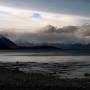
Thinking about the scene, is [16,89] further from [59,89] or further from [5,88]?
[59,89]

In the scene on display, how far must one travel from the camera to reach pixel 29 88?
24969mm

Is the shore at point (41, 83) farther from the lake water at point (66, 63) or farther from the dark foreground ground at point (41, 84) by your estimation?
the lake water at point (66, 63)

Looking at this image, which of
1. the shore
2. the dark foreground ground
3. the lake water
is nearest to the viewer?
the dark foreground ground

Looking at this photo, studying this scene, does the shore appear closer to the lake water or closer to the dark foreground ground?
the dark foreground ground

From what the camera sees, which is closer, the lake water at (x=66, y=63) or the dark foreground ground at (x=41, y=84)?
the dark foreground ground at (x=41, y=84)

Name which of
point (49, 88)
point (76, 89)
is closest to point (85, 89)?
point (76, 89)

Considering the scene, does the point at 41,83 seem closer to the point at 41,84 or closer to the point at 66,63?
the point at 41,84

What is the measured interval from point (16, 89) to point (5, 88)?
100 centimetres

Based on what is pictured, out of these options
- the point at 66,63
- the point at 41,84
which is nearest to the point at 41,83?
the point at 41,84

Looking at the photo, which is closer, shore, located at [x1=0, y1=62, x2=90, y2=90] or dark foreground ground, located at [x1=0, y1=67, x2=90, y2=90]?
dark foreground ground, located at [x1=0, y1=67, x2=90, y2=90]

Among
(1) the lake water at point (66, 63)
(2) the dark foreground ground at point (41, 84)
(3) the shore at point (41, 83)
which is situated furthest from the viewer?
(1) the lake water at point (66, 63)

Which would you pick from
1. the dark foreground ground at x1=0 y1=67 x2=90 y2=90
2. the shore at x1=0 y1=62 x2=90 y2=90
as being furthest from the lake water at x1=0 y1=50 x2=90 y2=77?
the dark foreground ground at x1=0 y1=67 x2=90 y2=90

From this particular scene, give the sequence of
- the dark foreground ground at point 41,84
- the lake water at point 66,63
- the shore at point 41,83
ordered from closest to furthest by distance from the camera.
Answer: the dark foreground ground at point 41,84, the shore at point 41,83, the lake water at point 66,63

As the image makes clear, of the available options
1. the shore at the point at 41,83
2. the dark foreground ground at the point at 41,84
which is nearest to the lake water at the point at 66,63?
the shore at the point at 41,83
